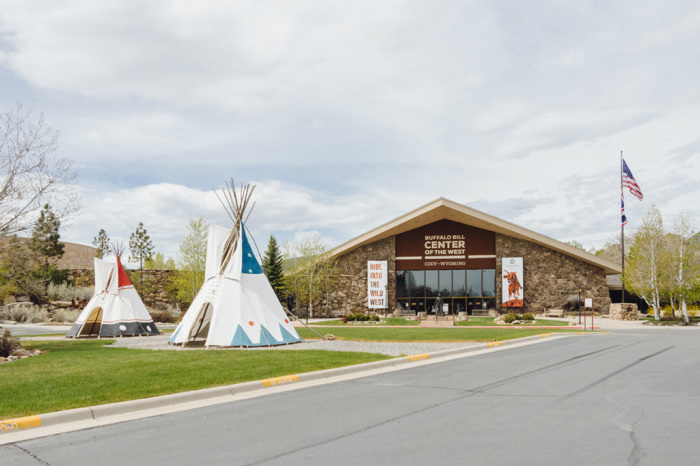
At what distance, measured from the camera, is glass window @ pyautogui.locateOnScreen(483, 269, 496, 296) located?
42.9 meters

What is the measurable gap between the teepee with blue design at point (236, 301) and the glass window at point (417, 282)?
26.7m

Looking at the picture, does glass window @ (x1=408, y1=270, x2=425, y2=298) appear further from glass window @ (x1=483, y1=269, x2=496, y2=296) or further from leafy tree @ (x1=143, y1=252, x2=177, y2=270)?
leafy tree @ (x1=143, y1=252, x2=177, y2=270)

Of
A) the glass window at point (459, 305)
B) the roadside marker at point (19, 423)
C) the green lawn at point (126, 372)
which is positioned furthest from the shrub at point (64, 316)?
the roadside marker at point (19, 423)

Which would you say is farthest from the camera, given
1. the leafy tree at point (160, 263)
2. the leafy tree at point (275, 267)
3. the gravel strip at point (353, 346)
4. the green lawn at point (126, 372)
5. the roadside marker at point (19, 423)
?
the leafy tree at point (160, 263)

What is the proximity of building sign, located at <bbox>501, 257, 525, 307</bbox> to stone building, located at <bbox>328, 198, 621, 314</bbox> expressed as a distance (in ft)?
0.24

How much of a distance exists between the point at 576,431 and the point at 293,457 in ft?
10.9

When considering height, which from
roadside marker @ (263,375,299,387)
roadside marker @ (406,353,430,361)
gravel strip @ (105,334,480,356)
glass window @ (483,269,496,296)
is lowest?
gravel strip @ (105,334,480,356)

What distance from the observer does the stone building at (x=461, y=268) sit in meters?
41.2

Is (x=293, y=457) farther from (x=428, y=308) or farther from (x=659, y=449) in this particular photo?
(x=428, y=308)

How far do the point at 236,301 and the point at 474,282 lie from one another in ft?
97.2

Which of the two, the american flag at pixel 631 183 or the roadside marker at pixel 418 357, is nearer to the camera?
the roadside marker at pixel 418 357

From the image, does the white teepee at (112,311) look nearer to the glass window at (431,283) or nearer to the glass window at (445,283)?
the glass window at (431,283)

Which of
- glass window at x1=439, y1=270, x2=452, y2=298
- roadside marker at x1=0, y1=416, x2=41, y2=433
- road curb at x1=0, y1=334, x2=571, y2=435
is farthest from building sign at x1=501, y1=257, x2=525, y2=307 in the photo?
roadside marker at x1=0, y1=416, x2=41, y2=433

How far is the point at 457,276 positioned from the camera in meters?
43.6
